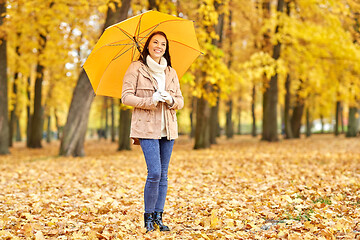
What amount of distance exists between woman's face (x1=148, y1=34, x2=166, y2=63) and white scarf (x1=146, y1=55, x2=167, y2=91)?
0.07 metres

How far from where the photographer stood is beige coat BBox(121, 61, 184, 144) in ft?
12.8

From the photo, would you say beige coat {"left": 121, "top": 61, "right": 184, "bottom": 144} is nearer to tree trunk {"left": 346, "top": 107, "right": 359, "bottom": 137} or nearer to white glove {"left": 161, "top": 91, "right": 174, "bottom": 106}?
white glove {"left": 161, "top": 91, "right": 174, "bottom": 106}

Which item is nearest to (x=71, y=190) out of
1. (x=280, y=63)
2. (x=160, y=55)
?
(x=160, y=55)

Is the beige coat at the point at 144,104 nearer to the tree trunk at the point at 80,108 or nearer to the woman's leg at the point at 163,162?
the woman's leg at the point at 163,162

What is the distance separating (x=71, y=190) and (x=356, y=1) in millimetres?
9735

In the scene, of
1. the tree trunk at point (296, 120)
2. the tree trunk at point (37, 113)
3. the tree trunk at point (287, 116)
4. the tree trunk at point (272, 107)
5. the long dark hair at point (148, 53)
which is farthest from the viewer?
the tree trunk at point (296, 120)

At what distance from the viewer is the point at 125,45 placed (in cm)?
436

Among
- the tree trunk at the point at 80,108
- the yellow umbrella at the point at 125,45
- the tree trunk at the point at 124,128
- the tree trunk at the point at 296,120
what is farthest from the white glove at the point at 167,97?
the tree trunk at the point at 296,120

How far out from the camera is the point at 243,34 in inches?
897

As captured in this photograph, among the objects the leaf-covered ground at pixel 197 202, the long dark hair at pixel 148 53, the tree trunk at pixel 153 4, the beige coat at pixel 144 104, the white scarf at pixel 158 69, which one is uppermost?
the tree trunk at pixel 153 4

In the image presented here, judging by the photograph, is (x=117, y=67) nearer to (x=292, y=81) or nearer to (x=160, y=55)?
(x=160, y=55)

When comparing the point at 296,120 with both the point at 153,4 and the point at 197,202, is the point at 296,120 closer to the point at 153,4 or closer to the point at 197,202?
the point at 153,4

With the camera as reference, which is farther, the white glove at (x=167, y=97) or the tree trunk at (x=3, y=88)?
the tree trunk at (x=3, y=88)

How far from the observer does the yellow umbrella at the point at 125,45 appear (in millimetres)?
4180
